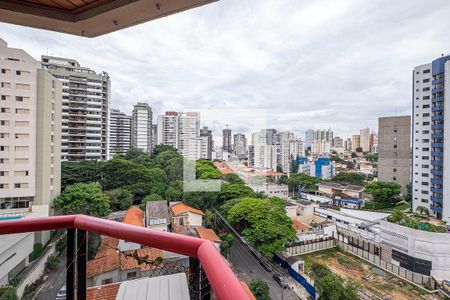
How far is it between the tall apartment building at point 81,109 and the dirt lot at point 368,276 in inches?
589

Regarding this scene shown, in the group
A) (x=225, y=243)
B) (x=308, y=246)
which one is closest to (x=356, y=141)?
(x=308, y=246)

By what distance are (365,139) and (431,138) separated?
1205 inches

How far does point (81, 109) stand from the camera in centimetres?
1570

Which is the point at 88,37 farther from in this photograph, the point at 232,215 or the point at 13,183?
the point at 13,183

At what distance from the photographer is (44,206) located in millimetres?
7262

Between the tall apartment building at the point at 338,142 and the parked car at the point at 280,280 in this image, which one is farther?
the tall apartment building at the point at 338,142

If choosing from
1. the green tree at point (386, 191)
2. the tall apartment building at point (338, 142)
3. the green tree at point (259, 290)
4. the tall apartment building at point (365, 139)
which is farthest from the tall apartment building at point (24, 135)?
the tall apartment building at point (338, 142)

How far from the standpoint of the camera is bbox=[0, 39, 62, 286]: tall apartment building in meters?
6.63

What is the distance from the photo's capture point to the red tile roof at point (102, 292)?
2.29ft

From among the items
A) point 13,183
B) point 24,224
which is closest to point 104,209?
point 13,183

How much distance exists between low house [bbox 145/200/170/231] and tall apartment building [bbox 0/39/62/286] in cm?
314

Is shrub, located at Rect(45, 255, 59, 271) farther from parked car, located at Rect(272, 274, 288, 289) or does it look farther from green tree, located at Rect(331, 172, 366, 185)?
green tree, located at Rect(331, 172, 366, 185)

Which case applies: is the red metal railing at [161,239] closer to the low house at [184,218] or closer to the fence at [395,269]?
the low house at [184,218]

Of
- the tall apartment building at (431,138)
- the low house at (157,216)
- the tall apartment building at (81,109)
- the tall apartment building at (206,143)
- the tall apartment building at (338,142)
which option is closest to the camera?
the low house at (157,216)
